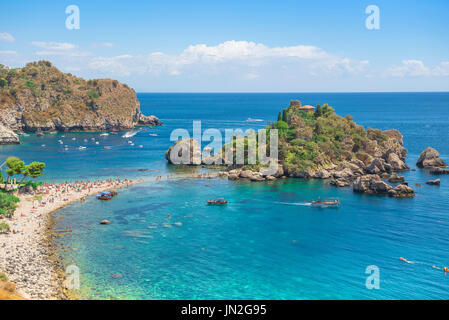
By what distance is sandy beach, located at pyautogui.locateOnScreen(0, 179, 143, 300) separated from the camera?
38.8 m

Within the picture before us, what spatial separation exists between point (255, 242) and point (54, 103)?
160 m

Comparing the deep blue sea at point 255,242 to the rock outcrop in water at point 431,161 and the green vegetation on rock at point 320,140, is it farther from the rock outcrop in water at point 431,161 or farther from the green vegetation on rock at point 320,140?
the rock outcrop in water at point 431,161

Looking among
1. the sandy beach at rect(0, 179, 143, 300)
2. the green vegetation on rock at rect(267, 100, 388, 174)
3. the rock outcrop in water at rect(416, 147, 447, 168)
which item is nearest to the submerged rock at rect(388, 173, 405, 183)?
the green vegetation on rock at rect(267, 100, 388, 174)

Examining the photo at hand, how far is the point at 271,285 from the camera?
4203 centimetres

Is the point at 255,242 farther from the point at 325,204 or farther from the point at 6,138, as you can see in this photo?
the point at 6,138

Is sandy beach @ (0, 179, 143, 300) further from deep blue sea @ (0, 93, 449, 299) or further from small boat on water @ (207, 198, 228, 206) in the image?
small boat on water @ (207, 198, 228, 206)

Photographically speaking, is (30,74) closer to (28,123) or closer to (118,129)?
(28,123)

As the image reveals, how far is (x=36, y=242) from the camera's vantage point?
50562mm

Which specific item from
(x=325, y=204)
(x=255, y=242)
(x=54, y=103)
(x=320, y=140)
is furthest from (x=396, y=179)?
(x=54, y=103)

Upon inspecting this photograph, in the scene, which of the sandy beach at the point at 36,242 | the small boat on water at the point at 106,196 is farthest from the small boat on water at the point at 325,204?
the sandy beach at the point at 36,242

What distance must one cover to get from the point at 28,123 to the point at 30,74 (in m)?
38.0

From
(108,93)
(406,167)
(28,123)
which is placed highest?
(108,93)

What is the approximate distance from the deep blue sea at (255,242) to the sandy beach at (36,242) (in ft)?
9.50
